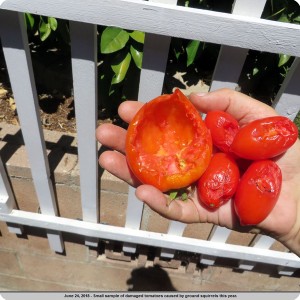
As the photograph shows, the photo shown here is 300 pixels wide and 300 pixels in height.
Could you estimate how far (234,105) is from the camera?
1.47 m

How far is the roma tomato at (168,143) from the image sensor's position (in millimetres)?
1348

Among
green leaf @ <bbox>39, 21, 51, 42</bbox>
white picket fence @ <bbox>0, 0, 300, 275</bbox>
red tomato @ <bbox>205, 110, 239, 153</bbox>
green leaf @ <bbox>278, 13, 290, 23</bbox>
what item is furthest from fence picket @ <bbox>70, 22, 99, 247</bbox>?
green leaf @ <bbox>278, 13, 290, 23</bbox>

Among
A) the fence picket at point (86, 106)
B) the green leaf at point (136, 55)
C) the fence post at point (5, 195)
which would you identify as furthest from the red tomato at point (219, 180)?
the fence post at point (5, 195)

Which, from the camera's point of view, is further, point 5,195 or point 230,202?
point 5,195

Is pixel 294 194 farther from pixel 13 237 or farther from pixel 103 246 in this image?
pixel 13 237

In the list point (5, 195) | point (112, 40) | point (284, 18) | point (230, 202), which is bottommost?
point (5, 195)

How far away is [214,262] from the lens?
2365mm

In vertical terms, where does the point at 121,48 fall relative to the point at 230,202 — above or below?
above

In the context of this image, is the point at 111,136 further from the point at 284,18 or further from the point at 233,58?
the point at 284,18

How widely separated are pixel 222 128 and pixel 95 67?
54 cm

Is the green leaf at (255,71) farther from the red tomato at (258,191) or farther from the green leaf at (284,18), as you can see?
the red tomato at (258,191)

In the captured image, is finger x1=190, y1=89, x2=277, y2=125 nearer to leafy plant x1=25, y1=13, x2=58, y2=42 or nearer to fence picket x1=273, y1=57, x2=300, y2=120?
fence picket x1=273, y1=57, x2=300, y2=120

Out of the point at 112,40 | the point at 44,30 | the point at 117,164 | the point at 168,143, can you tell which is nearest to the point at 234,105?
the point at 168,143

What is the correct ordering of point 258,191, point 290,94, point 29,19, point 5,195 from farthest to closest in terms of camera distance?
point 5,195 → point 29,19 → point 290,94 → point 258,191
